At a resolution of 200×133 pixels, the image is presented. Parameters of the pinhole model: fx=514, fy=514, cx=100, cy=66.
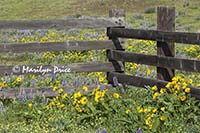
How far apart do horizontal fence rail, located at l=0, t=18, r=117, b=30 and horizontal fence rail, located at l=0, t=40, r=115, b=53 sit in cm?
31

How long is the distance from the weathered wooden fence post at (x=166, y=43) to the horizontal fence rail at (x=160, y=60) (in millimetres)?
156

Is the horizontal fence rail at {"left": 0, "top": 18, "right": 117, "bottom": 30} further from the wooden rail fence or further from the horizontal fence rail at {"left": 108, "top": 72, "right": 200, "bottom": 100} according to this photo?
the horizontal fence rail at {"left": 108, "top": 72, "right": 200, "bottom": 100}

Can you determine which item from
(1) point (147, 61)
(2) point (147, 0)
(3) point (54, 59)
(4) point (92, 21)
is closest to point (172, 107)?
(1) point (147, 61)

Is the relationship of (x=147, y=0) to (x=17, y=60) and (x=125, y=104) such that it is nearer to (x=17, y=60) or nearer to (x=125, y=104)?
(x=17, y=60)

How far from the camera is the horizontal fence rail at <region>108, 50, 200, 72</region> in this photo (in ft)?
23.6

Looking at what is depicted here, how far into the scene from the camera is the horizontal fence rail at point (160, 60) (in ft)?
23.6

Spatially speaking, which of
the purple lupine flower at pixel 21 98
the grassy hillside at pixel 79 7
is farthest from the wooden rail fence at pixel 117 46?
the grassy hillside at pixel 79 7

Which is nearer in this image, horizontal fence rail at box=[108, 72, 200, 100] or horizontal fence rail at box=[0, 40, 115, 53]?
horizontal fence rail at box=[108, 72, 200, 100]

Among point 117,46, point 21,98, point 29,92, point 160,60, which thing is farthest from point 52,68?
point 160,60

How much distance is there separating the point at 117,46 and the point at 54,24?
123 cm

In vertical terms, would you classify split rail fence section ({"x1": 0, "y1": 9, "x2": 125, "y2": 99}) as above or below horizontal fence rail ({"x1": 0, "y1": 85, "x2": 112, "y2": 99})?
above

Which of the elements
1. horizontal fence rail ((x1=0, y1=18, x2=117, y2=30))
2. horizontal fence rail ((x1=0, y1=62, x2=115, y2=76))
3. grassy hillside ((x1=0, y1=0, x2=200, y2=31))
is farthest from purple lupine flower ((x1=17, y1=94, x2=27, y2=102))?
grassy hillside ((x1=0, y1=0, x2=200, y2=31))

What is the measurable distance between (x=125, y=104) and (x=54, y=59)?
638 centimetres

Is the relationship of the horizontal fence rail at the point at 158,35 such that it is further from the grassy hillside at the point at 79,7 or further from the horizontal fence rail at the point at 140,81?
the grassy hillside at the point at 79,7
